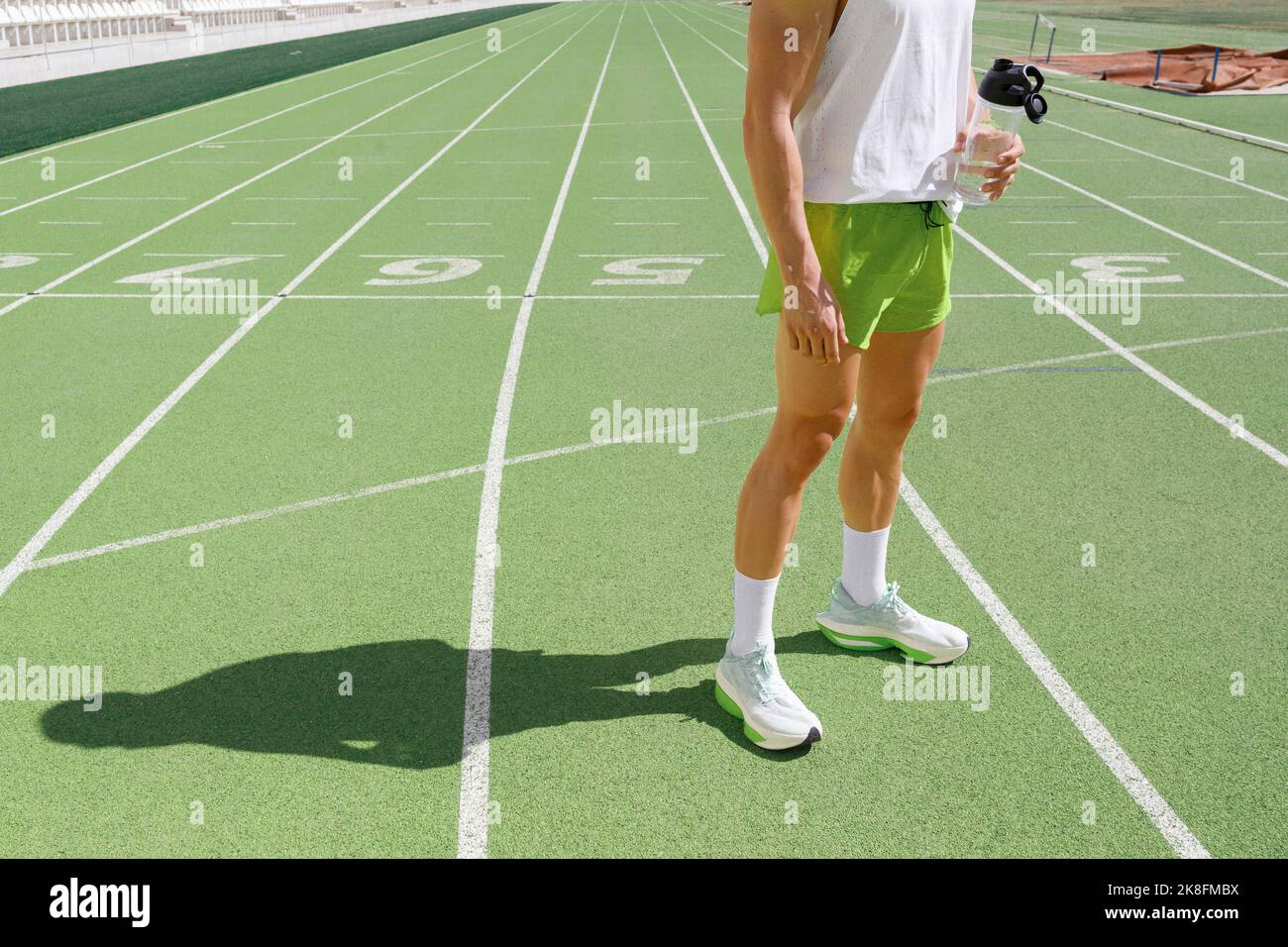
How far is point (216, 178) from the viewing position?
13.2 m

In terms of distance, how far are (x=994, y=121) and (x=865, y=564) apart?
144 cm

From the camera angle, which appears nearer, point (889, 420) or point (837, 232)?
point (837, 232)

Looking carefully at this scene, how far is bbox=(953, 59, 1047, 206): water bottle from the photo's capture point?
314cm

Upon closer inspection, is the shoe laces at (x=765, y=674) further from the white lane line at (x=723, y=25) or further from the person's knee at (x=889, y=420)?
the white lane line at (x=723, y=25)

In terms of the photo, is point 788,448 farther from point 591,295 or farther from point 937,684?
point 591,295

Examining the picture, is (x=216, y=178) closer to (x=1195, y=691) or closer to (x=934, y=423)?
(x=934, y=423)

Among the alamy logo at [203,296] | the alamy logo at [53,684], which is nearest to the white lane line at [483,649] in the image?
the alamy logo at [53,684]

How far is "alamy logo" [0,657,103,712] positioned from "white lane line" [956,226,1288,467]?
16.9 ft

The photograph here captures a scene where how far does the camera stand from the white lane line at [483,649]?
10.2ft

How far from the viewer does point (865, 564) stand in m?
3.84

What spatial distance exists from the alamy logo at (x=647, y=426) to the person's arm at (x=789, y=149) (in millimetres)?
2808

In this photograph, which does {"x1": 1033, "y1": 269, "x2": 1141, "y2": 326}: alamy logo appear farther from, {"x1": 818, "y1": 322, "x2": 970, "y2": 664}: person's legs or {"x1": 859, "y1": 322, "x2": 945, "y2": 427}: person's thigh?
{"x1": 859, "y1": 322, "x2": 945, "y2": 427}: person's thigh

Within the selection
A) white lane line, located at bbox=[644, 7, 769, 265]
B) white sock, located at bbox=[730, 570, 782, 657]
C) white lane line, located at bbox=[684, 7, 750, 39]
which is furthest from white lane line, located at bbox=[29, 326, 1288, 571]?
white lane line, located at bbox=[684, 7, 750, 39]

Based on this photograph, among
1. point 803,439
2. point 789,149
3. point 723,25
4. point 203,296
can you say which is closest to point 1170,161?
point 203,296
